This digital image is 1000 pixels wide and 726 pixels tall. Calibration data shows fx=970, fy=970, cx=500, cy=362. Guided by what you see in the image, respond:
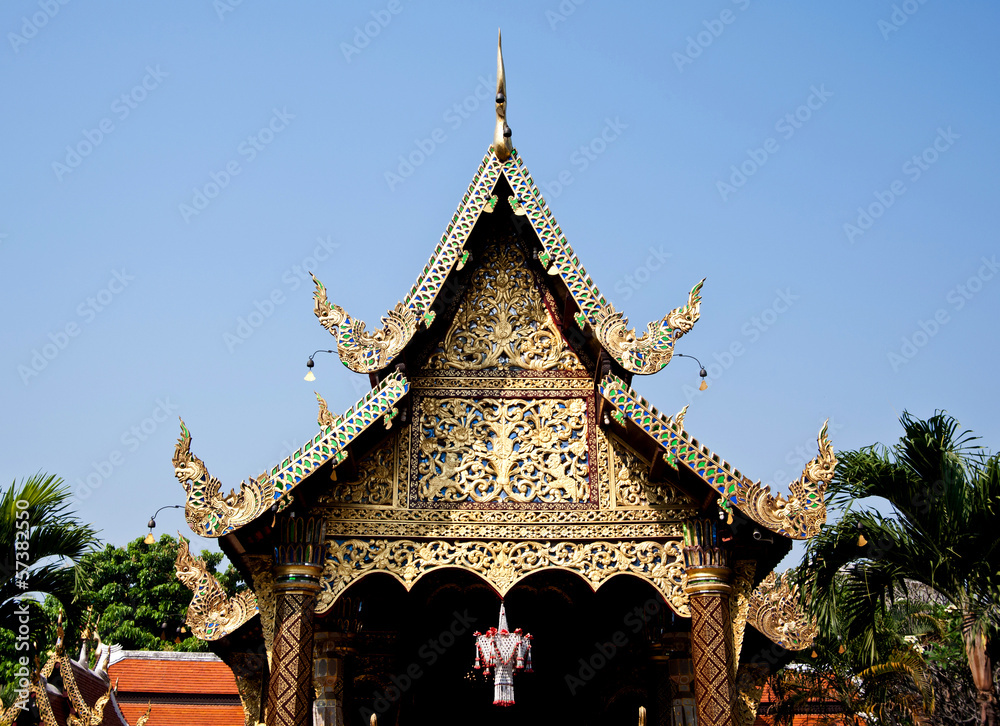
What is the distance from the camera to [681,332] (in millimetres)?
8883

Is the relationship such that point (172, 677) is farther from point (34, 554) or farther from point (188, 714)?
point (34, 554)

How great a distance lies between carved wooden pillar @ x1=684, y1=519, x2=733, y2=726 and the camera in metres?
8.16

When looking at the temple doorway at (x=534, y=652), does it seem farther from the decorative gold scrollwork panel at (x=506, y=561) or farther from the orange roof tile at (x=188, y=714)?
the orange roof tile at (x=188, y=714)

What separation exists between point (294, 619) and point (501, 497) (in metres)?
2.12

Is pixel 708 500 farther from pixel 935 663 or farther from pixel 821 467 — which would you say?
pixel 935 663

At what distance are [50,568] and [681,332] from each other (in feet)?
21.7

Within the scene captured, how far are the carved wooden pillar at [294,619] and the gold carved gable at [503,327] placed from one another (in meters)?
2.07

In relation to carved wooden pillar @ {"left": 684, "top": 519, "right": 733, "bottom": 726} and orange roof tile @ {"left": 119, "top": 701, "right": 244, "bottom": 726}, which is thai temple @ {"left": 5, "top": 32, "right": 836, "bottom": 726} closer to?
carved wooden pillar @ {"left": 684, "top": 519, "right": 733, "bottom": 726}

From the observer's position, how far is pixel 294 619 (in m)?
8.27

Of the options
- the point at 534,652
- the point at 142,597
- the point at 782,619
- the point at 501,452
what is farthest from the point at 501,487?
the point at 142,597

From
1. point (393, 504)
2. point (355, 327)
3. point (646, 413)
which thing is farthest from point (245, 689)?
point (646, 413)

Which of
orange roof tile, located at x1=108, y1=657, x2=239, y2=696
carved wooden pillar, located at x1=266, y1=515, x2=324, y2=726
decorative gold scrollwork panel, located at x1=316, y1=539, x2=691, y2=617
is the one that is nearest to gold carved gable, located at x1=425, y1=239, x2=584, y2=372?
decorative gold scrollwork panel, located at x1=316, y1=539, x2=691, y2=617

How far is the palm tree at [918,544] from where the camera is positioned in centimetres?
953


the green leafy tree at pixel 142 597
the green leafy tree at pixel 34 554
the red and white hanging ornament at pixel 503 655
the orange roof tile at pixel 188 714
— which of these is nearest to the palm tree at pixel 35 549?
the green leafy tree at pixel 34 554
